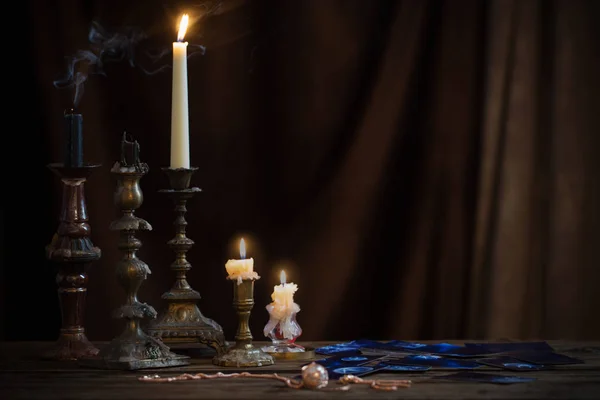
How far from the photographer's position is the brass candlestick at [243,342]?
154cm

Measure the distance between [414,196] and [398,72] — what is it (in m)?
0.27

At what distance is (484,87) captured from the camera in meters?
2.16

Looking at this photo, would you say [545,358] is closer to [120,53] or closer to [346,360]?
[346,360]

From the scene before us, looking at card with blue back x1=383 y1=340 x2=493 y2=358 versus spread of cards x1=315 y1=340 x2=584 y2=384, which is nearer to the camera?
spread of cards x1=315 y1=340 x2=584 y2=384

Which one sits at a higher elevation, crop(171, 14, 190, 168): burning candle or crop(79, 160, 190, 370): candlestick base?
crop(171, 14, 190, 168): burning candle

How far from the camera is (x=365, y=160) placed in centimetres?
216

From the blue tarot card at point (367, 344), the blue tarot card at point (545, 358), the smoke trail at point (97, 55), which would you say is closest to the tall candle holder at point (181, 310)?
the blue tarot card at point (367, 344)

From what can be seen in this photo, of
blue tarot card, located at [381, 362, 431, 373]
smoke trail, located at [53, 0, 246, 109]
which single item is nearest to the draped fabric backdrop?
smoke trail, located at [53, 0, 246, 109]

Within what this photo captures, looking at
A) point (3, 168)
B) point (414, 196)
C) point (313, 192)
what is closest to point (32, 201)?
point (3, 168)

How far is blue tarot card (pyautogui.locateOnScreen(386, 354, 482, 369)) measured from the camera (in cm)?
155

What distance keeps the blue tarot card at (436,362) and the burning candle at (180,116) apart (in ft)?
1.53

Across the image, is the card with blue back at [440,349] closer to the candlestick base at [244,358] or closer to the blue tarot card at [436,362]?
the blue tarot card at [436,362]

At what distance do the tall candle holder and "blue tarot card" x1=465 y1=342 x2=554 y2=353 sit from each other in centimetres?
45

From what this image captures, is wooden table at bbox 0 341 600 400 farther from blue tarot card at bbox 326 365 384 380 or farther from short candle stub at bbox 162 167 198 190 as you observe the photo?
short candle stub at bbox 162 167 198 190
